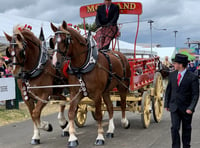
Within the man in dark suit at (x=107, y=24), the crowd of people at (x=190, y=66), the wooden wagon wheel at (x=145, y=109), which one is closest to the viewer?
the wooden wagon wheel at (x=145, y=109)

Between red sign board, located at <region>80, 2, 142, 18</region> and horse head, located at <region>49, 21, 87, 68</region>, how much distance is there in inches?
106

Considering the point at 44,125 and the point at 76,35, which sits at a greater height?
the point at 76,35

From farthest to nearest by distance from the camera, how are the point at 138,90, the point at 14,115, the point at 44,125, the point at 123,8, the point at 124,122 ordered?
the point at 14,115 → the point at 138,90 → the point at 123,8 → the point at 124,122 → the point at 44,125

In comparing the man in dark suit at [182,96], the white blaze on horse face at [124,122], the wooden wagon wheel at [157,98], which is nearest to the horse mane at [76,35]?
the man in dark suit at [182,96]

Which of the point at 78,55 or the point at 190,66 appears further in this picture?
the point at 190,66

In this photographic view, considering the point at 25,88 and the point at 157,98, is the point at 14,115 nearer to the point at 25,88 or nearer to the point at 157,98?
the point at 25,88

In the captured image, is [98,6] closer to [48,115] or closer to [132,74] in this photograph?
[132,74]

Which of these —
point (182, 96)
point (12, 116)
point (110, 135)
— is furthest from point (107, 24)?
point (12, 116)

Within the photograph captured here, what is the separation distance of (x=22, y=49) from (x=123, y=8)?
3.49m

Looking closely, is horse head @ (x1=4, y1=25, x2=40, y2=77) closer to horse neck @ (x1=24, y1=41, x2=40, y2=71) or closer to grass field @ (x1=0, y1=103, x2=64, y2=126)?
horse neck @ (x1=24, y1=41, x2=40, y2=71)

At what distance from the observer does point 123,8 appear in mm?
7938

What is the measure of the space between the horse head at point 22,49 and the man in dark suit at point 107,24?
1882 mm

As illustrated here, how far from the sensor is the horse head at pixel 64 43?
495 cm

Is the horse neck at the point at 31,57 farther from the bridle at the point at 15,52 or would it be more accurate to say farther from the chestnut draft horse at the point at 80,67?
the chestnut draft horse at the point at 80,67
